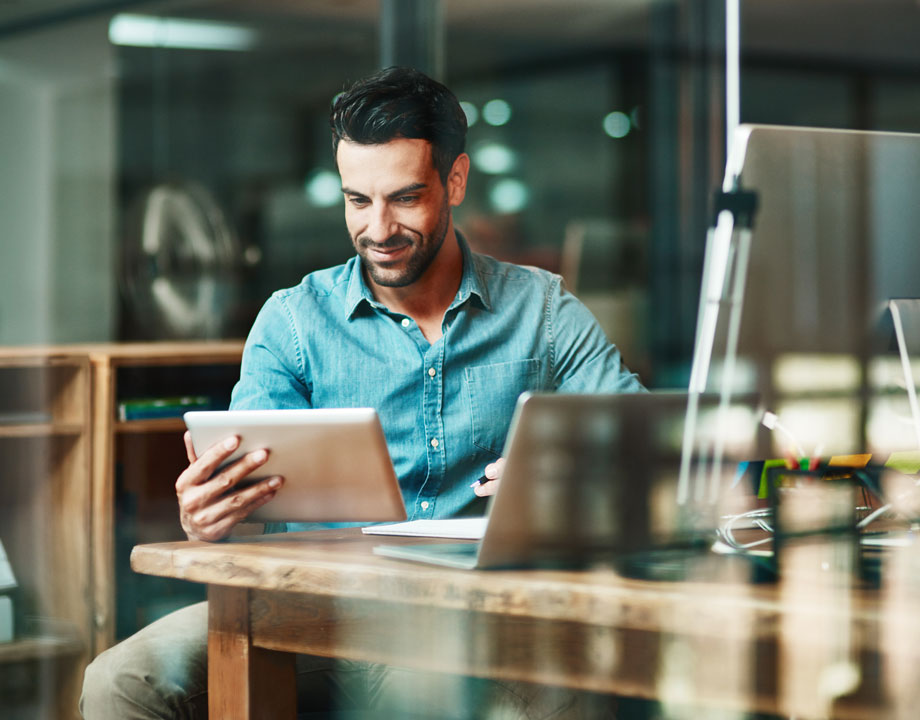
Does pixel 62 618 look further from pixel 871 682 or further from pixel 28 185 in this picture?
pixel 871 682

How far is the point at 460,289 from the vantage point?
5.24 ft

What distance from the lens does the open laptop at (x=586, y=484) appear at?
892mm

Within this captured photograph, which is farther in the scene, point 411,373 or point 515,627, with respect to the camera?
point 411,373

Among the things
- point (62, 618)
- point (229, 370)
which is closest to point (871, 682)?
point (62, 618)

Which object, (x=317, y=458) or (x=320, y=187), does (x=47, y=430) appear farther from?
(x=320, y=187)

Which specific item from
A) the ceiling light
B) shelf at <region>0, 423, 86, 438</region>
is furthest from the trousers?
the ceiling light

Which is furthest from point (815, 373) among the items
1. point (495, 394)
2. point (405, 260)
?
point (405, 260)

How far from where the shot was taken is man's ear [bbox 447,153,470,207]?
1.68 meters

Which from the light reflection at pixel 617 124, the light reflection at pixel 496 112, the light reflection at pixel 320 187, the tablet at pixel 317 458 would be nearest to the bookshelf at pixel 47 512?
the tablet at pixel 317 458

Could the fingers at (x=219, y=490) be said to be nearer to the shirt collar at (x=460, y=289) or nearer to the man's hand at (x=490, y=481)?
the man's hand at (x=490, y=481)

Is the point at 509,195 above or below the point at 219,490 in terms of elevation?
above

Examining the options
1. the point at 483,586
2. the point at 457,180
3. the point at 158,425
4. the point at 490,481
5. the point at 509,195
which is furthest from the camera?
the point at 509,195

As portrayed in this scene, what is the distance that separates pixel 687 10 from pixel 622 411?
245cm

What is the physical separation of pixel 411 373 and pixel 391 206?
25 cm
